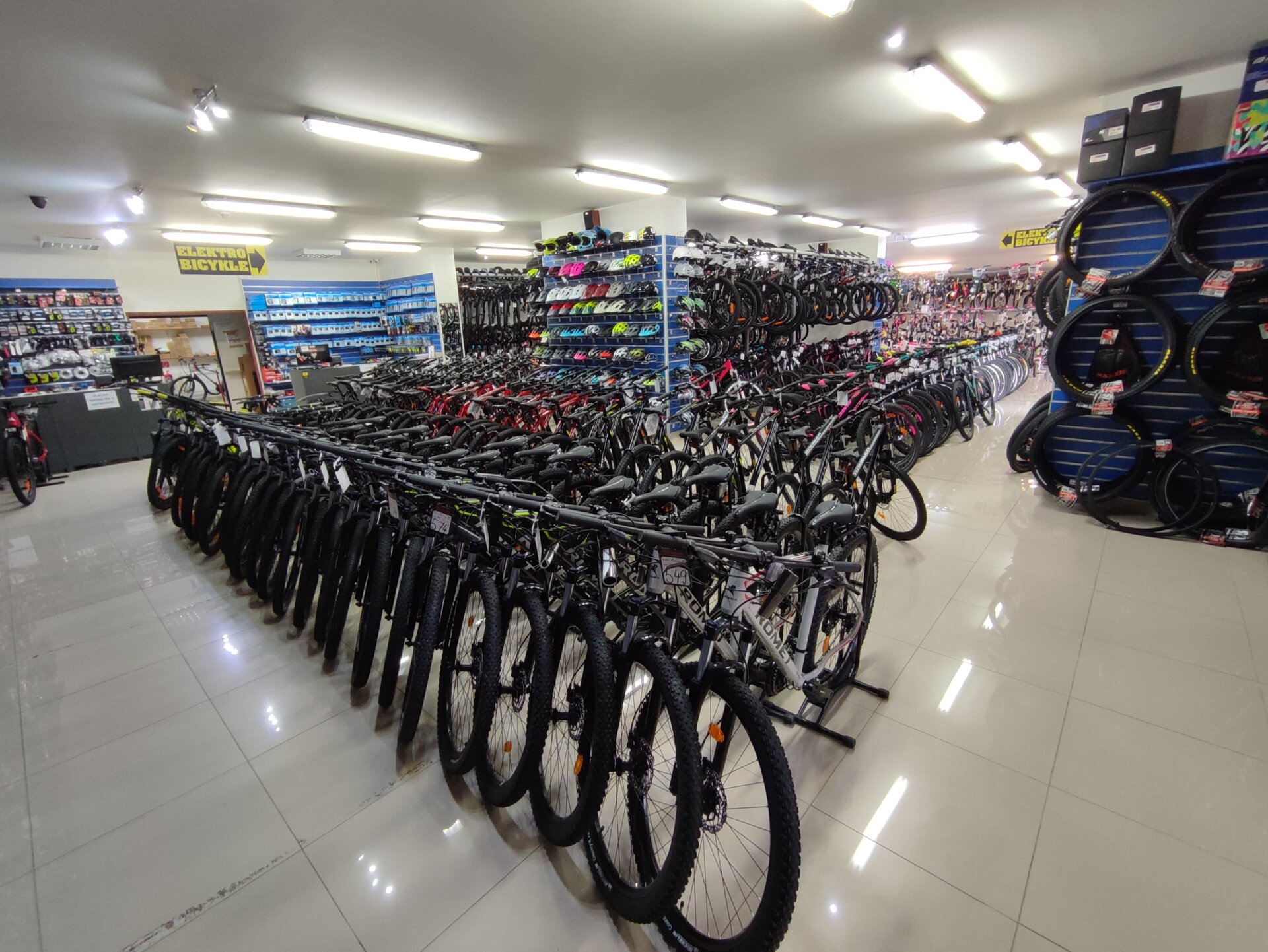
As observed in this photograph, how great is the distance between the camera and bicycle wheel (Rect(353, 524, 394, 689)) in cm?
240

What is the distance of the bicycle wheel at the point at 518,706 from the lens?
5.65 ft

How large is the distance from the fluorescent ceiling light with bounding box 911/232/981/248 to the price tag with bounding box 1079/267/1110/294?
402 inches

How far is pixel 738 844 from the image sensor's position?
179cm

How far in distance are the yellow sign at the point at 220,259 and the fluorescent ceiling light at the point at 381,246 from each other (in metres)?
2.76

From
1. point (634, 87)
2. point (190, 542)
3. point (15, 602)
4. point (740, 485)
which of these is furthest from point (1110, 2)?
point (15, 602)

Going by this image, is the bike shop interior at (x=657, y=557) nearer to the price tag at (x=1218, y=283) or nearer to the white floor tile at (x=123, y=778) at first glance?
the white floor tile at (x=123, y=778)

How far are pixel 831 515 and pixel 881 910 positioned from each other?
4.16 ft

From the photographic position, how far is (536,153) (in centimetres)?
516

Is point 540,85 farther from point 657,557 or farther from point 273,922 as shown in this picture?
point 273,922

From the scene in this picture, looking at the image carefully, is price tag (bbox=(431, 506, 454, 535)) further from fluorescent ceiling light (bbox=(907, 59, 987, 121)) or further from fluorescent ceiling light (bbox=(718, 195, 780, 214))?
fluorescent ceiling light (bbox=(718, 195, 780, 214))

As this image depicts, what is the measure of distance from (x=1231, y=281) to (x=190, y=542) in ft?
27.3

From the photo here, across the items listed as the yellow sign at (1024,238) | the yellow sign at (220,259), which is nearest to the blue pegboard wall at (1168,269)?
the yellow sign at (1024,238)

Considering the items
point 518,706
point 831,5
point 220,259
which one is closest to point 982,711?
point 518,706

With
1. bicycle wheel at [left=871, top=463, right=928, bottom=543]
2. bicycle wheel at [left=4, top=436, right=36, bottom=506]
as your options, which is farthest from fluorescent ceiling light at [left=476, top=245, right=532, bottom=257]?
bicycle wheel at [left=871, top=463, right=928, bottom=543]
